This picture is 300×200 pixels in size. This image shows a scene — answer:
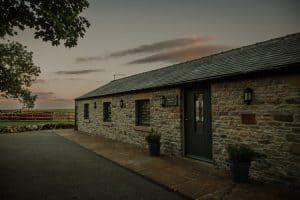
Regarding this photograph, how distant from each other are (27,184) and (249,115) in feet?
19.7

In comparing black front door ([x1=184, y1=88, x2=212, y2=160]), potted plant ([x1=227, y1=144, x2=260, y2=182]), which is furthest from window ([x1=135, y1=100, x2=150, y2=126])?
potted plant ([x1=227, y1=144, x2=260, y2=182])

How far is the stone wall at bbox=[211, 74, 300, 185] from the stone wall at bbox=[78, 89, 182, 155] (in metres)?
2.16

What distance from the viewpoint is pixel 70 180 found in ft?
21.9

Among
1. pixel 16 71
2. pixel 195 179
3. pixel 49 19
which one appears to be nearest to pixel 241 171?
pixel 195 179

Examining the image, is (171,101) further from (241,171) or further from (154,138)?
(241,171)

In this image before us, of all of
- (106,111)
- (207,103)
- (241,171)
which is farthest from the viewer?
(106,111)

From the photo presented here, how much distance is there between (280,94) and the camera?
19.6ft

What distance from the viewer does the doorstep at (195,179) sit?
17.6ft

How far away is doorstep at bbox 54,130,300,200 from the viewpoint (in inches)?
211

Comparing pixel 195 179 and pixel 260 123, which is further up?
pixel 260 123

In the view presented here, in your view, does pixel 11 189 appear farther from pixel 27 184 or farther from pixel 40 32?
pixel 40 32

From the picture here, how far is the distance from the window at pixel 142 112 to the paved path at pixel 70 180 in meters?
2.91

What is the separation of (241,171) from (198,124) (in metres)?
2.71

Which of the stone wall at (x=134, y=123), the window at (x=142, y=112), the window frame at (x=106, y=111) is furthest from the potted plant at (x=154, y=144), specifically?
the window frame at (x=106, y=111)
